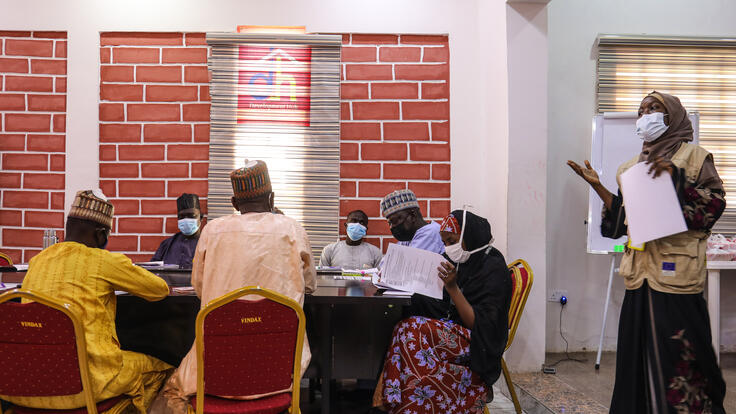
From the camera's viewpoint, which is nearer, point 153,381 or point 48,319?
point 48,319

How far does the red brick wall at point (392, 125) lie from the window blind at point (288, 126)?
19 cm

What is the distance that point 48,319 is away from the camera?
189cm

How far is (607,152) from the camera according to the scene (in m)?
4.21

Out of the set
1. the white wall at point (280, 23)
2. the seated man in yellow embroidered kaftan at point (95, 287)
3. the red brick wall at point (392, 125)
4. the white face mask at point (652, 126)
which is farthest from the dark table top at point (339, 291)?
the white wall at point (280, 23)

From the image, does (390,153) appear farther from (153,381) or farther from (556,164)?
(153,381)

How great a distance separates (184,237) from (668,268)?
3.67m

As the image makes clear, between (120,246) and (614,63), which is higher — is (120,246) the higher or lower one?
the lower one

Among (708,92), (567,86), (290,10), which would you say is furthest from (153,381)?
(708,92)

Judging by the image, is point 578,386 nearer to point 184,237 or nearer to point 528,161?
point 528,161

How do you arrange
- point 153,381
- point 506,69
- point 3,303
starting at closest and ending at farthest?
point 3,303, point 153,381, point 506,69

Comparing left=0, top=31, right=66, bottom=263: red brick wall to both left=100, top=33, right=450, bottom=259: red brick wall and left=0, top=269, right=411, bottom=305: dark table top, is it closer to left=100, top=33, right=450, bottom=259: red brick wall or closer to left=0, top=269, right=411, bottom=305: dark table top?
left=100, top=33, right=450, bottom=259: red brick wall

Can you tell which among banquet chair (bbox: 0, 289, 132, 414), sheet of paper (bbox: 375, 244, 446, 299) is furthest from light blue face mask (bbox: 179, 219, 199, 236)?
banquet chair (bbox: 0, 289, 132, 414)

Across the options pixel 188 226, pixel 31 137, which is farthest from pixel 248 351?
pixel 31 137

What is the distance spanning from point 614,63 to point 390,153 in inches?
82.3
